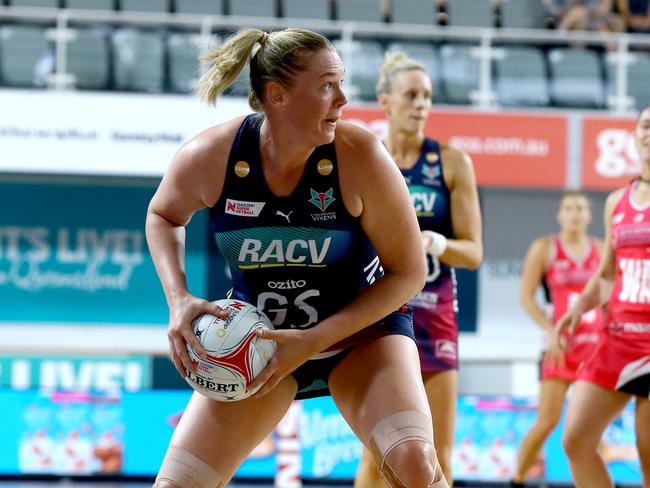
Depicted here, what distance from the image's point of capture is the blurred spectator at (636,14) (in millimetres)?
12070

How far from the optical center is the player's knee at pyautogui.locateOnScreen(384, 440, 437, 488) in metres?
3.07

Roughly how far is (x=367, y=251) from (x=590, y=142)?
7.52 meters

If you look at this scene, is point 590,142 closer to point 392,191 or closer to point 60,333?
point 60,333

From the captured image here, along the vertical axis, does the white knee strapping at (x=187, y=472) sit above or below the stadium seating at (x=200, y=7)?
below

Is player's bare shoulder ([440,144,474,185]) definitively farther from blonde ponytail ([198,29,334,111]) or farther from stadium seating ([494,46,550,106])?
stadium seating ([494,46,550,106])

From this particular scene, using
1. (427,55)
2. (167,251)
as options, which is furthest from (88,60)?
(167,251)

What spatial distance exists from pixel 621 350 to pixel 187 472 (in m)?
2.30

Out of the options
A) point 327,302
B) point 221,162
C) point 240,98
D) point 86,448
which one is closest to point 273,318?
point 327,302

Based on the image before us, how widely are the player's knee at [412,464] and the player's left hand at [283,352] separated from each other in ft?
1.21

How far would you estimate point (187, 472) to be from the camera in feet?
10.3

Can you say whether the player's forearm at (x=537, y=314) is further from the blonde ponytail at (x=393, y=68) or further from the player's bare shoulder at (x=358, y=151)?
the player's bare shoulder at (x=358, y=151)

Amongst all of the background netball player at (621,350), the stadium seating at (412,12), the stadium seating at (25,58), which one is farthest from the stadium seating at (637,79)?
the background netball player at (621,350)

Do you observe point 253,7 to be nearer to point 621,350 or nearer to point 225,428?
point 621,350

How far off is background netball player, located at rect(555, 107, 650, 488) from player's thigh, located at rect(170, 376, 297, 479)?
5.89ft
